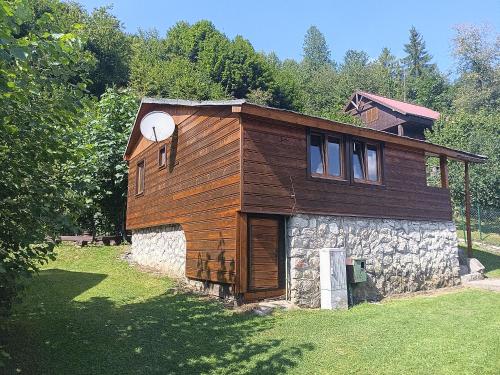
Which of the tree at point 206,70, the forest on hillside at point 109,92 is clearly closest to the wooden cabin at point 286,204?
the forest on hillside at point 109,92

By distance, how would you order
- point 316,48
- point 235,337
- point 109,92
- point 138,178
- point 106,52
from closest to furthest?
point 235,337 < point 138,178 < point 109,92 < point 106,52 < point 316,48

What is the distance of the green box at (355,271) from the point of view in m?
9.31

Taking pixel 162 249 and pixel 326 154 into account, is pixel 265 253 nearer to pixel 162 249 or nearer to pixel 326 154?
pixel 326 154

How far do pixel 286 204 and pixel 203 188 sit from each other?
2.12 meters

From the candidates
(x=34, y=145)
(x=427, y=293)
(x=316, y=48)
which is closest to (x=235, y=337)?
(x=34, y=145)

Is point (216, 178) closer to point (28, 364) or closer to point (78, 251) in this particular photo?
point (28, 364)

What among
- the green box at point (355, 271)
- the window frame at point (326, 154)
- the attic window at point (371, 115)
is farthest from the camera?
the attic window at point (371, 115)

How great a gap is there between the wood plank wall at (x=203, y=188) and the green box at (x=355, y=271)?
276cm

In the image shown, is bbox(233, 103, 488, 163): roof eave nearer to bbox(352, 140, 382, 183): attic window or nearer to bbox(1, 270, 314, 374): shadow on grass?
bbox(352, 140, 382, 183): attic window

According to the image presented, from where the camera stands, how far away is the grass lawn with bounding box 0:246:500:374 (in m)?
5.37

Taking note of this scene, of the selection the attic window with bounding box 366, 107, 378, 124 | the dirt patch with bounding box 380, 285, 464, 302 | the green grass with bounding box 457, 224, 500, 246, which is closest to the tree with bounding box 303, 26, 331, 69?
the attic window with bounding box 366, 107, 378, 124

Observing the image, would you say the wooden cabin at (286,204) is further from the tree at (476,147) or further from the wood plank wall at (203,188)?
the tree at (476,147)

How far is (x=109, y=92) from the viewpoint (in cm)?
2052

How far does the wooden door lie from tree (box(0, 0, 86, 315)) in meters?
4.06
